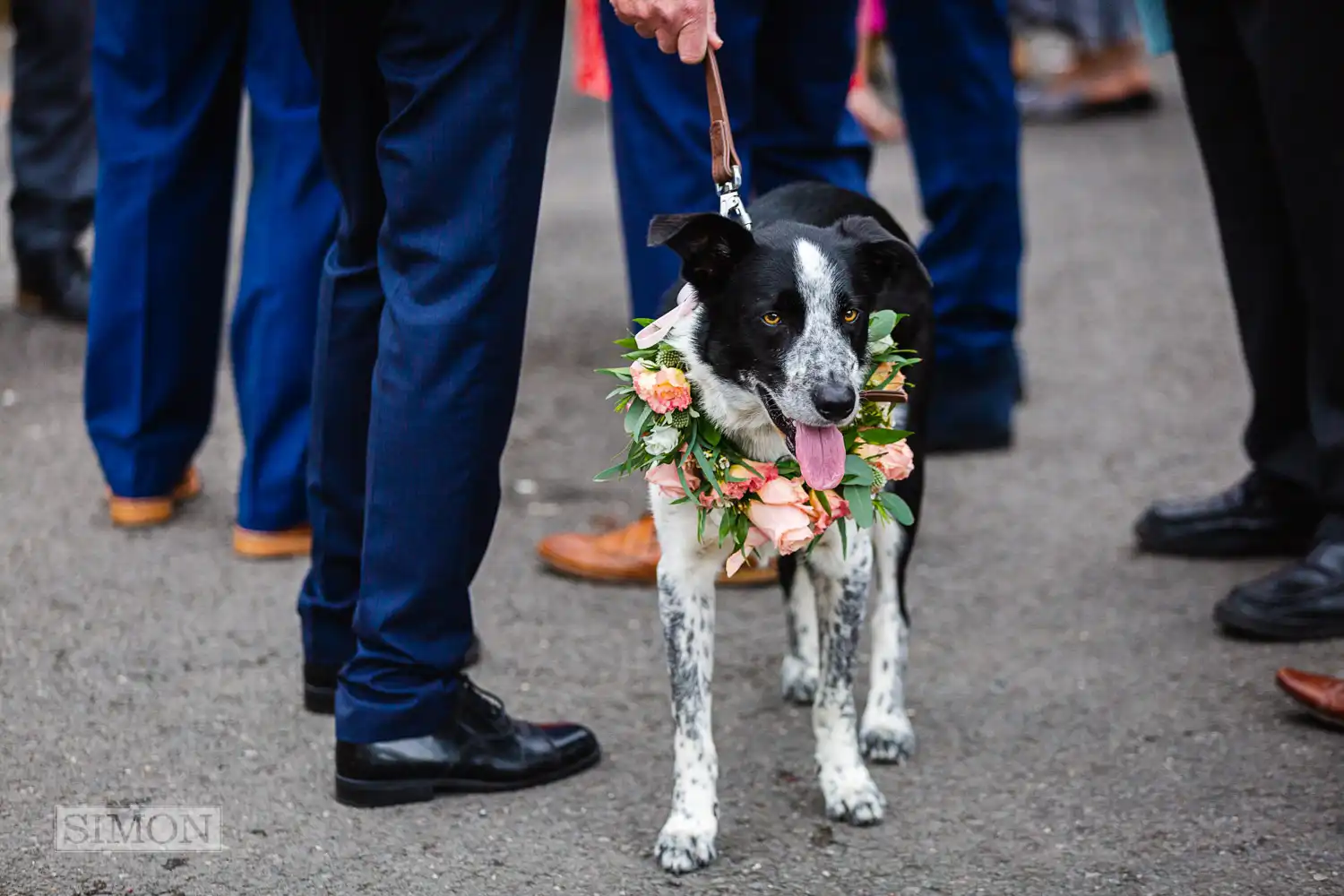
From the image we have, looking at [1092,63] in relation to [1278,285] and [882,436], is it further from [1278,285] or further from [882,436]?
[882,436]

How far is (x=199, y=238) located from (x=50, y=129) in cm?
222

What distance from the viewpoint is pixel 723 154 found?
3.07m

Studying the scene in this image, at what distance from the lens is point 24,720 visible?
359cm

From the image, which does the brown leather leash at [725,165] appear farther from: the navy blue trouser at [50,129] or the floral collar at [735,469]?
the navy blue trouser at [50,129]

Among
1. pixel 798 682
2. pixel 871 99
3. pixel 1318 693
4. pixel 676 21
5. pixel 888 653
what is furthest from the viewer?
pixel 871 99

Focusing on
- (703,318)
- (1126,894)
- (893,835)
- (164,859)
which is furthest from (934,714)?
(164,859)

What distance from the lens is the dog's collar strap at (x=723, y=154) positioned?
3.00 m

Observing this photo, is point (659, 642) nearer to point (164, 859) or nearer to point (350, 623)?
point (350, 623)

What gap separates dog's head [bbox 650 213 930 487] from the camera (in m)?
2.94

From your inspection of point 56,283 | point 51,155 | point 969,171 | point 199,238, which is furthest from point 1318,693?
point 51,155

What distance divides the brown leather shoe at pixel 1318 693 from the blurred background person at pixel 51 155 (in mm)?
4595

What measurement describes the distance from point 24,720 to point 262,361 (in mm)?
1170

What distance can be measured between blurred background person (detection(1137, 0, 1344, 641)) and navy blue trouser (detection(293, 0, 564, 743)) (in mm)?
1872

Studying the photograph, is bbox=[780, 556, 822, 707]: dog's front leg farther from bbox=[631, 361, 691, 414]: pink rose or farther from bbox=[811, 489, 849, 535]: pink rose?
bbox=[631, 361, 691, 414]: pink rose
